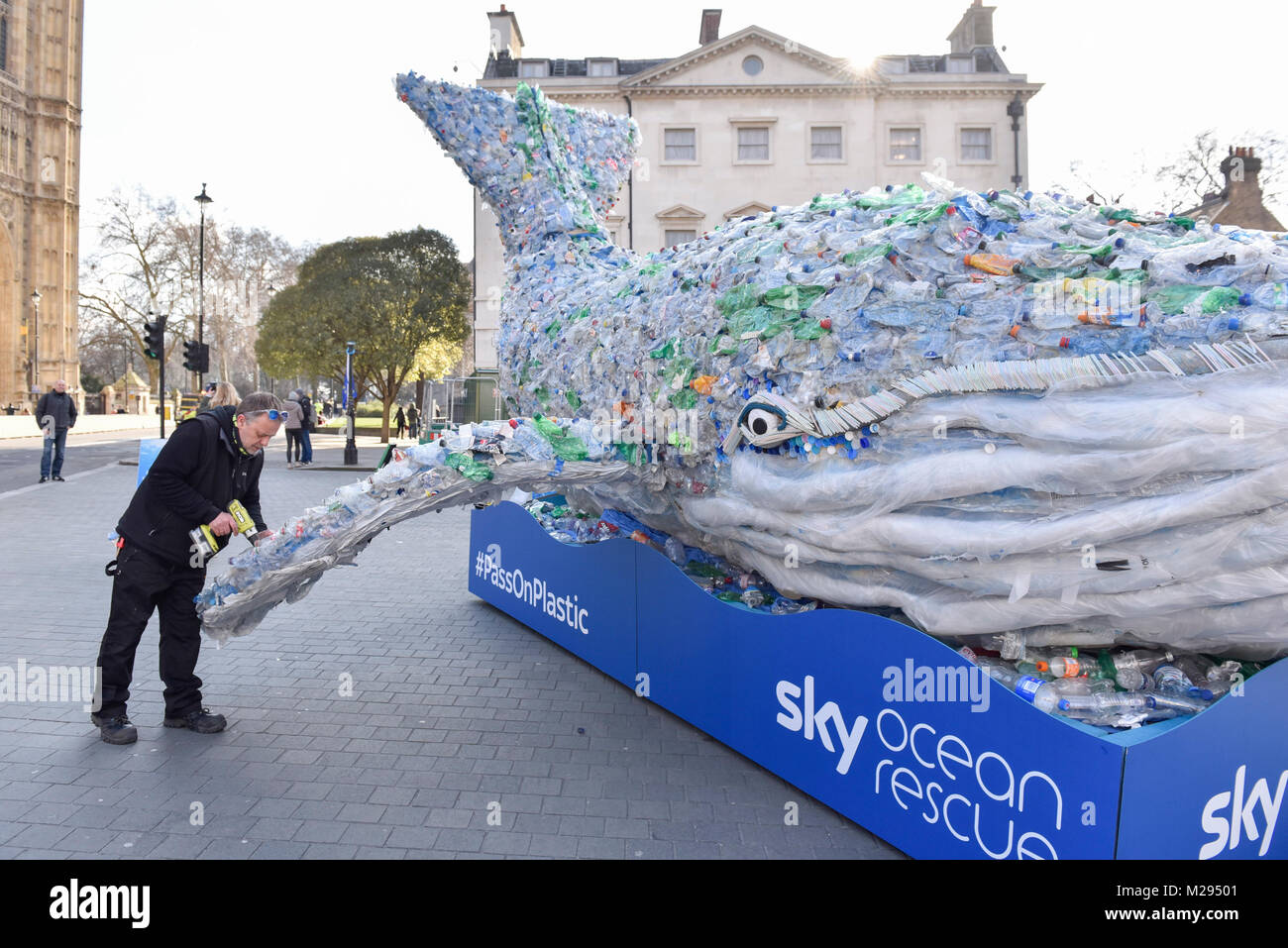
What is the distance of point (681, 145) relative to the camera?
24.8m

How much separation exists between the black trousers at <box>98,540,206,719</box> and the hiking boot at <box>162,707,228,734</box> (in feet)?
0.10

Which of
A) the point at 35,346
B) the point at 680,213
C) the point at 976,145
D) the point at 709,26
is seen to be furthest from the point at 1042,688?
the point at 35,346

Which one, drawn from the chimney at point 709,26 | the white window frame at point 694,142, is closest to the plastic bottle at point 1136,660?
the white window frame at point 694,142

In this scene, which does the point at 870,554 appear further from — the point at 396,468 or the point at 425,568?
the point at 425,568

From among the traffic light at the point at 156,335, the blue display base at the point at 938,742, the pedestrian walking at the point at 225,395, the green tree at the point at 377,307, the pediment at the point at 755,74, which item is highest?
the pediment at the point at 755,74

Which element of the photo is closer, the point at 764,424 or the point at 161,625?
the point at 764,424

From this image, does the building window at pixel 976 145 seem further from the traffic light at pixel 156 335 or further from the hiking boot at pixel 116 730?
the hiking boot at pixel 116 730

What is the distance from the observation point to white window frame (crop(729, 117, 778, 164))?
80.1 ft

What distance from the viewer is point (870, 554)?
329 centimetres

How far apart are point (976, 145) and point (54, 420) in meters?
22.3

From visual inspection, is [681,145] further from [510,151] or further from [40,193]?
[40,193]

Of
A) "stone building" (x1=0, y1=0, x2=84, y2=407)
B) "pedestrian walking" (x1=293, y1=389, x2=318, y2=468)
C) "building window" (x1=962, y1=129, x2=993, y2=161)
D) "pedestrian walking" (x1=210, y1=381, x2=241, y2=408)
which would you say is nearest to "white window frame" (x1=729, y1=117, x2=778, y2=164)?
"building window" (x1=962, y1=129, x2=993, y2=161)

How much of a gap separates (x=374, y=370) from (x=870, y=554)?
23.8 meters

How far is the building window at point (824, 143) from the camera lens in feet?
79.5
